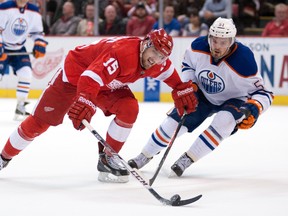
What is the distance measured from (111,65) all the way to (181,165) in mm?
841

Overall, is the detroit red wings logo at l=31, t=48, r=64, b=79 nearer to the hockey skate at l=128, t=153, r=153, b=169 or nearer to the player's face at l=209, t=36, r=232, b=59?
the hockey skate at l=128, t=153, r=153, b=169

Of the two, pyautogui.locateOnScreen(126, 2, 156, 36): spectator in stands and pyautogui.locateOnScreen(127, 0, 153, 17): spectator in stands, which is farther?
pyautogui.locateOnScreen(127, 0, 153, 17): spectator in stands

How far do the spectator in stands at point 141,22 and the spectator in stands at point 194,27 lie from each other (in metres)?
0.47

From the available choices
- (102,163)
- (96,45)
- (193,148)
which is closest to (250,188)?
(193,148)

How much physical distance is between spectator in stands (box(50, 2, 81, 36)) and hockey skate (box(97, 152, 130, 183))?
19.5 feet

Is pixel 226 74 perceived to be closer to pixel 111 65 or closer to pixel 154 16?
pixel 111 65

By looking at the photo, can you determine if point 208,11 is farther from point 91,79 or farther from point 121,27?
point 91,79

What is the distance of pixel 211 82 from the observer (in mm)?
4496

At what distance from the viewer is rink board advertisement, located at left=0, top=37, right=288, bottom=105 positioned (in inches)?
353

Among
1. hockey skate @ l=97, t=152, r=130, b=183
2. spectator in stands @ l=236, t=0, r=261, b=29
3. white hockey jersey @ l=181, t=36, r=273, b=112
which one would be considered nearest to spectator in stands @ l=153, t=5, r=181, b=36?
spectator in stands @ l=236, t=0, r=261, b=29

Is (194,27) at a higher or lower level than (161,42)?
lower

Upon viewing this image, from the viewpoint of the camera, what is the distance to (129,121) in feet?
13.4

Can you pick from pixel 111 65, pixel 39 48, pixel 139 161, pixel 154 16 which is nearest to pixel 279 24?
pixel 154 16

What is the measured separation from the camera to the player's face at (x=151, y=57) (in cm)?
386
